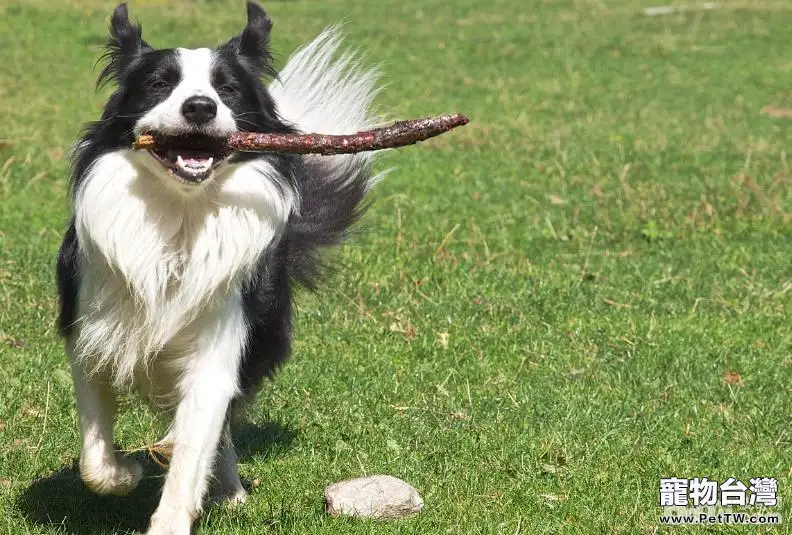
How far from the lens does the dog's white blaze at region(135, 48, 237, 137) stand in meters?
4.21

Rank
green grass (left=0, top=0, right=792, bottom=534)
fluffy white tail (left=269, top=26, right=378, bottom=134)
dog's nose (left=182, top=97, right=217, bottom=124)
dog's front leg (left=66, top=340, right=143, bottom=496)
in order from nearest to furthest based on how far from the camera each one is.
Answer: dog's nose (left=182, top=97, right=217, bottom=124)
dog's front leg (left=66, top=340, right=143, bottom=496)
green grass (left=0, top=0, right=792, bottom=534)
fluffy white tail (left=269, top=26, right=378, bottom=134)

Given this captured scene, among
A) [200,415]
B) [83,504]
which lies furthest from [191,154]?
[83,504]

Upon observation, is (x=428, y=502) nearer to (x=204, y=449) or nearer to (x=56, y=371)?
(x=204, y=449)

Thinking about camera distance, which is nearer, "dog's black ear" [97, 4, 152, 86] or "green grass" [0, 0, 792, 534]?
"dog's black ear" [97, 4, 152, 86]

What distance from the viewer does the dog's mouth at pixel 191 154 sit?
14.0 feet

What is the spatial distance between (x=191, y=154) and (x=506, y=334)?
130 inches

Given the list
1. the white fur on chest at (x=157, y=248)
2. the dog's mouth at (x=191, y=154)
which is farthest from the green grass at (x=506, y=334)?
the dog's mouth at (x=191, y=154)

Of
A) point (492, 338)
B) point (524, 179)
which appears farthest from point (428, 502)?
point (524, 179)

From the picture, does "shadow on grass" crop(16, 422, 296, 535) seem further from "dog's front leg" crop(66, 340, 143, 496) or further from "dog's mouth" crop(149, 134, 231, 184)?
"dog's mouth" crop(149, 134, 231, 184)

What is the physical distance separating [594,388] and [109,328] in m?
2.89

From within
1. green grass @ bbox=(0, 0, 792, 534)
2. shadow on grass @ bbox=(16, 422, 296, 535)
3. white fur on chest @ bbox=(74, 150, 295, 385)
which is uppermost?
white fur on chest @ bbox=(74, 150, 295, 385)

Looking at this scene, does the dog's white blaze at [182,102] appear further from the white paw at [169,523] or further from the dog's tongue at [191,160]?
the white paw at [169,523]

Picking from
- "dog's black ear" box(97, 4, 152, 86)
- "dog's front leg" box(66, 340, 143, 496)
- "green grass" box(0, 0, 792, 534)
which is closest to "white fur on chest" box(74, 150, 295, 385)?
"dog's front leg" box(66, 340, 143, 496)

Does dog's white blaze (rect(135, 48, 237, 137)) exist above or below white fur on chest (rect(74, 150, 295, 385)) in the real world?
above
